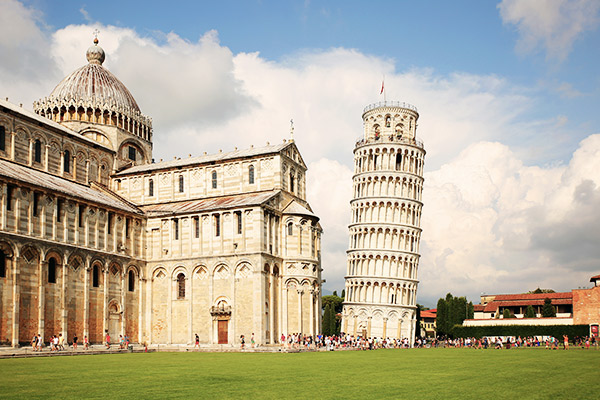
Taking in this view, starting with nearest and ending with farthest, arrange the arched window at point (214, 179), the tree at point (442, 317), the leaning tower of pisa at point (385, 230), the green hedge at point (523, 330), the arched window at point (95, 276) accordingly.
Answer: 1. the arched window at point (95, 276)
2. the arched window at point (214, 179)
3. the green hedge at point (523, 330)
4. the leaning tower of pisa at point (385, 230)
5. the tree at point (442, 317)

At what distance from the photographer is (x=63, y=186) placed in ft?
163

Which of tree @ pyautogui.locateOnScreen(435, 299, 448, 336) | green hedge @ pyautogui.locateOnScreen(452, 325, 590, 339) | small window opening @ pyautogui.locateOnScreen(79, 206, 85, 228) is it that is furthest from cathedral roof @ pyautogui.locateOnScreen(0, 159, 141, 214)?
tree @ pyautogui.locateOnScreen(435, 299, 448, 336)

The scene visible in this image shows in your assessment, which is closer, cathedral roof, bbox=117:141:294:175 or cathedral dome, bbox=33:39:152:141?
cathedral roof, bbox=117:141:294:175

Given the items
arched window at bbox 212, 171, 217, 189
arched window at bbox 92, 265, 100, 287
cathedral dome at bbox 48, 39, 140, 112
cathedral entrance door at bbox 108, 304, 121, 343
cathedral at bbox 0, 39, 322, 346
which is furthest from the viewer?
cathedral dome at bbox 48, 39, 140, 112

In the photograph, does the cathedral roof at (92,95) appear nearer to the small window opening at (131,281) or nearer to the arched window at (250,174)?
the arched window at (250,174)

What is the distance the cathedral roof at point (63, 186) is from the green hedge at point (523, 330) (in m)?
46.9

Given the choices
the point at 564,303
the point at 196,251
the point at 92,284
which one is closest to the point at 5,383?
the point at 92,284

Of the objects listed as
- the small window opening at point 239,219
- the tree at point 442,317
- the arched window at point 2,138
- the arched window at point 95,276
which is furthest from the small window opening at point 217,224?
the tree at point 442,317

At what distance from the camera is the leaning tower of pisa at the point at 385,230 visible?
270 ft

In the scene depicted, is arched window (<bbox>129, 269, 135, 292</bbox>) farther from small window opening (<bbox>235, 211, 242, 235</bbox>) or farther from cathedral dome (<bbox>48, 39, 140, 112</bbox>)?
cathedral dome (<bbox>48, 39, 140, 112</bbox>)

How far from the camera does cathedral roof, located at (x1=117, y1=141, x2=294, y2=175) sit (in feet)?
189

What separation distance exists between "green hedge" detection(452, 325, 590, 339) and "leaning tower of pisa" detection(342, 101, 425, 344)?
695 centimetres

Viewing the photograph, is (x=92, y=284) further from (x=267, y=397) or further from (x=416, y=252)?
(x=416, y=252)

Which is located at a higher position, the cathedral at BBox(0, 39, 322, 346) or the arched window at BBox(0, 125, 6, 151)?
the arched window at BBox(0, 125, 6, 151)
